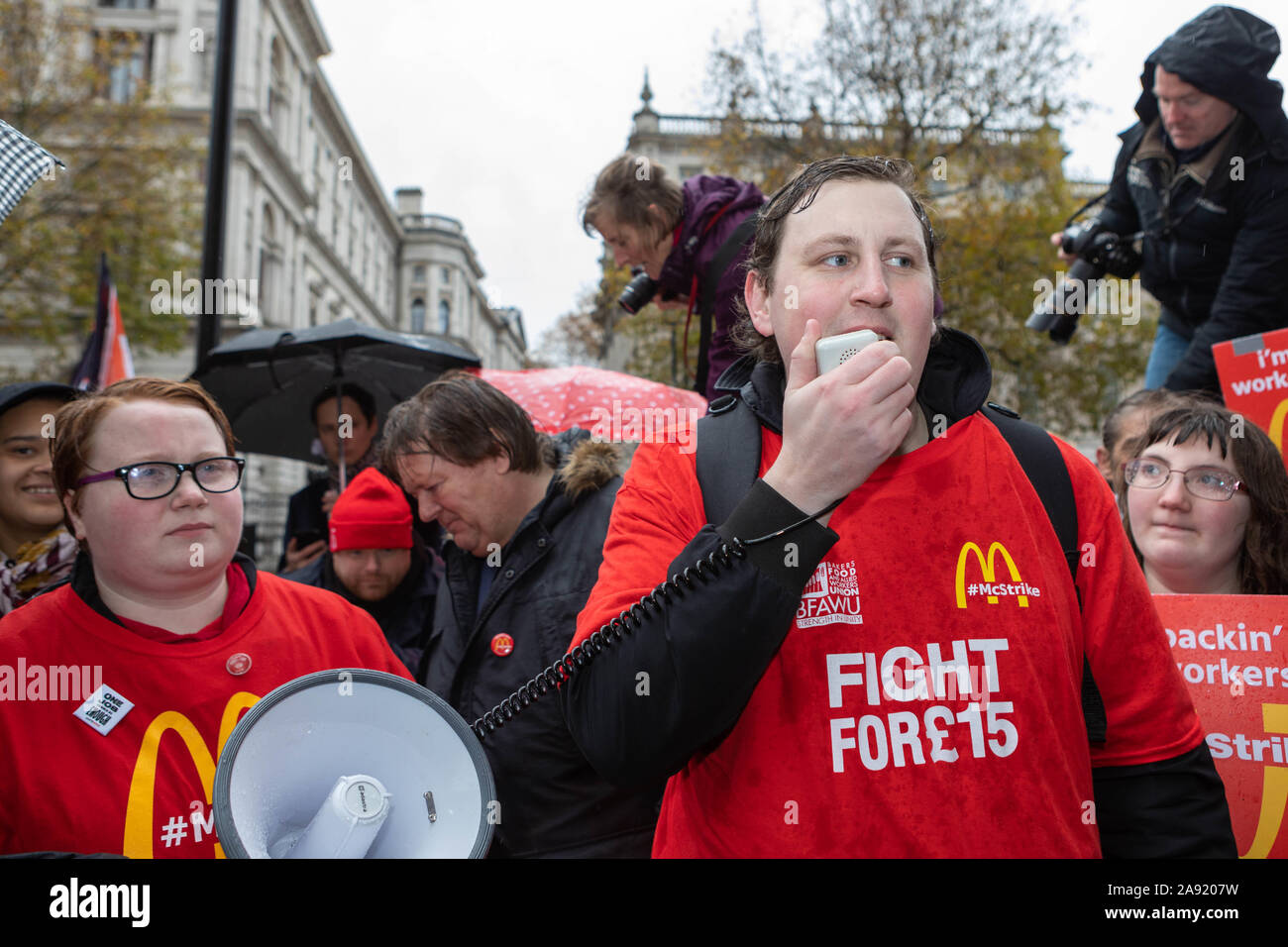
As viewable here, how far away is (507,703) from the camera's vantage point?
2.36m

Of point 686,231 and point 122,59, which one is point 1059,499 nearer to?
point 686,231

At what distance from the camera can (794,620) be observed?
1.29 meters

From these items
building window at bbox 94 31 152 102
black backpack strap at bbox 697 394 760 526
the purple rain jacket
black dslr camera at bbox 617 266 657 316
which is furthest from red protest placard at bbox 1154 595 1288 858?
building window at bbox 94 31 152 102

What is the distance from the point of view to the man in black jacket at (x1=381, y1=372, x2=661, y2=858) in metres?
2.38

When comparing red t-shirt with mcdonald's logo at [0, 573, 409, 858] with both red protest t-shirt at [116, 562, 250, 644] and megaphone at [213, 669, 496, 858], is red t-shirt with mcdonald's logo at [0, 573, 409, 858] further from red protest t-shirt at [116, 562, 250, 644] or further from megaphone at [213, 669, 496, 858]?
megaphone at [213, 669, 496, 858]

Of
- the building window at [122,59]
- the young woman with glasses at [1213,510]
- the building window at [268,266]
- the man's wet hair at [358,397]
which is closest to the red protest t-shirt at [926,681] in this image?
the young woman with glasses at [1213,510]

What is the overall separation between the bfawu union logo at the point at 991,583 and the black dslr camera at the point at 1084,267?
263cm

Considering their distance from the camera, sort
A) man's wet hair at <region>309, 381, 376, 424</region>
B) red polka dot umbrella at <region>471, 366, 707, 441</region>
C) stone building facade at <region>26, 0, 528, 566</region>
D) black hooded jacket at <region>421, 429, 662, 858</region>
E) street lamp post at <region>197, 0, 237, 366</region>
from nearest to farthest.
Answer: black hooded jacket at <region>421, 429, 662, 858</region>, red polka dot umbrella at <region>471, 366, 707, 441</region>, man's wet hair at <region>309, 381, 376, 424</region>, street lamp post at <region>197, 0, 237, 366</region>, stone building facade at <region>26, 0, 528, 566</region>

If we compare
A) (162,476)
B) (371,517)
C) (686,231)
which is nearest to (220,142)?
(371,517)

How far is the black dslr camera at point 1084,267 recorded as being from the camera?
12.1ft

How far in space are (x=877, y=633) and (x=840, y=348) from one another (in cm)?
39

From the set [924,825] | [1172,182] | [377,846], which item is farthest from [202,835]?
[1172,182]
